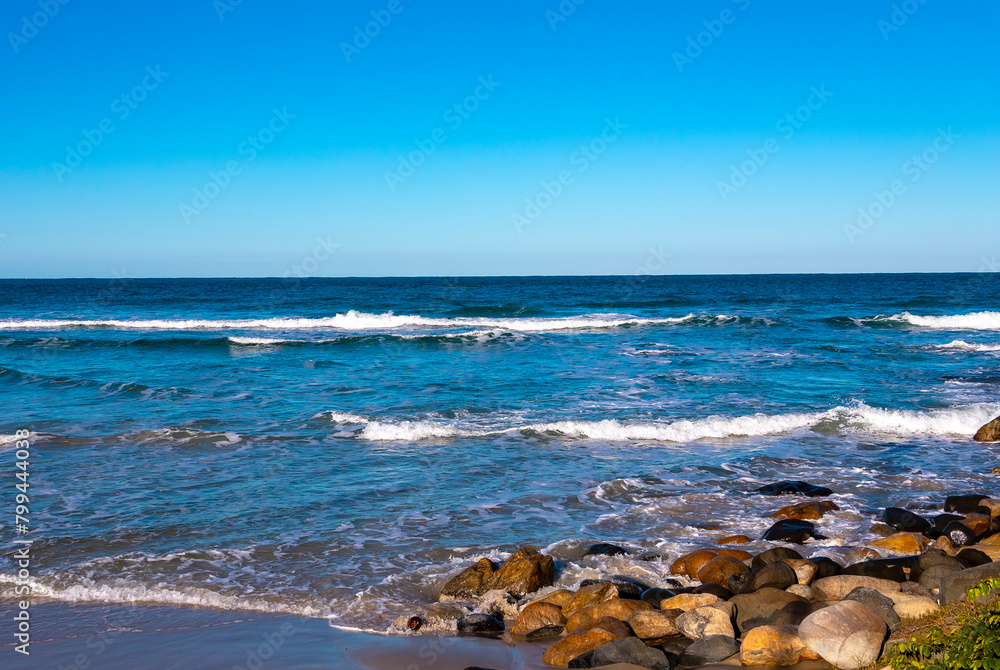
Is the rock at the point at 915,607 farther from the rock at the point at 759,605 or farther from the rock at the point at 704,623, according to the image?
the rock at the point at 704,623

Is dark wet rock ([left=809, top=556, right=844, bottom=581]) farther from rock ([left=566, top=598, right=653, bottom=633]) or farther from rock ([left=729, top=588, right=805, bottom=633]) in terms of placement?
rock ([left=566, top=598, right=653, bottom=633])

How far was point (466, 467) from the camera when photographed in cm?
1099

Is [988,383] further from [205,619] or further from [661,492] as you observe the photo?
[205,619]

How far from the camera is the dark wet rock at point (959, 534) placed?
740cm

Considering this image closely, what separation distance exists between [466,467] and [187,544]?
175 inches

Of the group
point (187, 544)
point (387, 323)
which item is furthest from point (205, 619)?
point (387, 323)

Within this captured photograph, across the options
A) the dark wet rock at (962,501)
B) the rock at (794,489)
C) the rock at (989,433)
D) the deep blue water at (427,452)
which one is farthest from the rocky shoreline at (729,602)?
the rock at (989,433)

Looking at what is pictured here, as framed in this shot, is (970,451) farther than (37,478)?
Yes

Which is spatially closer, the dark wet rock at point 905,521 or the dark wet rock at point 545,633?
the dark wet rock at point 545,633

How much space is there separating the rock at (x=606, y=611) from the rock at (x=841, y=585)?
1637 millimetres

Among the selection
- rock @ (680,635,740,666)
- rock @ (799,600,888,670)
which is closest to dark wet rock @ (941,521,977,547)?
rock @ (799,600,888,670)

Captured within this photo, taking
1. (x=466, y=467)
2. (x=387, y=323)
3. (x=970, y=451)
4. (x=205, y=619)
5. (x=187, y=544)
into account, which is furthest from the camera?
(x=387, y=323)

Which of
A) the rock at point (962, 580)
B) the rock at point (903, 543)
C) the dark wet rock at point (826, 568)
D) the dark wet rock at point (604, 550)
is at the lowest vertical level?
the dark wet rock at point (604, 550)

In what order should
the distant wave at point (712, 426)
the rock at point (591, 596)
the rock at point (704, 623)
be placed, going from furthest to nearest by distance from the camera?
1. the distant wave at point (712, 426)
2. the rock at point (591, 596)
3. the rock at point (704, 623)
